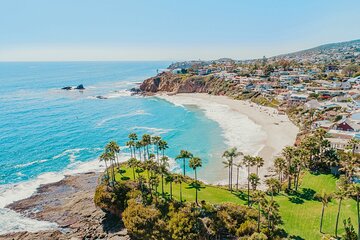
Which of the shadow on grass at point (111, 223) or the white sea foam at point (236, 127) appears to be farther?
the white sea foam at point (236, 127)

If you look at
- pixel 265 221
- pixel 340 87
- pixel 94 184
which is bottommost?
pixel 94 184

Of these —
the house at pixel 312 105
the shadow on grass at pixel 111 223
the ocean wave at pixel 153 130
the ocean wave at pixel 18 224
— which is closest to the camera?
the shadow on grass at pixel 111 223

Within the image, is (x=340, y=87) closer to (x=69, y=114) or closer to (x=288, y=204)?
(x=288, y=204)

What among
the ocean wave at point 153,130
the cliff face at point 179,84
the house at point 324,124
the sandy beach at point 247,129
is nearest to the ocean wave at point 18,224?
the sandy beach at point 247,129

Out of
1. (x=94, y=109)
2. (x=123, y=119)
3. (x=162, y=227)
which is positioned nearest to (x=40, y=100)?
(x=94, y=109)

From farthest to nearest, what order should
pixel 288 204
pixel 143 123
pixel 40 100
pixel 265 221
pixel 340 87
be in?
pixel 40 100, pixel 340 87, pixel 143 123, pixel 288 204, pixel 265 221

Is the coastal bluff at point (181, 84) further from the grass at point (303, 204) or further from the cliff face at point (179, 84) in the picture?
the grass at point (303, 204)

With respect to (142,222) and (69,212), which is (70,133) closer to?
(69,212)
